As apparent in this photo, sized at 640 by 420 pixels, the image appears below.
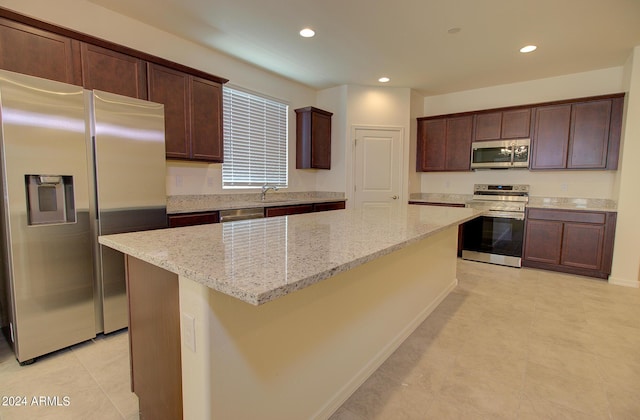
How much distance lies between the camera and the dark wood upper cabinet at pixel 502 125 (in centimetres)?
426

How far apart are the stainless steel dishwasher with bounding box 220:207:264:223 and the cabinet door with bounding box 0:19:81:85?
1.57m

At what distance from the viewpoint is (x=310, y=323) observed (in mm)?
1358

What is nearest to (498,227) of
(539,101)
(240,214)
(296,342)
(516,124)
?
(516,124)

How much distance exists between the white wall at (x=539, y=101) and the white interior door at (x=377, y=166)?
1.02 meters

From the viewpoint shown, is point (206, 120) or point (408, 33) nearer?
point (408, 33)

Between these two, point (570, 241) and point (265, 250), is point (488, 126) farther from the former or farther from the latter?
point (265, 250)

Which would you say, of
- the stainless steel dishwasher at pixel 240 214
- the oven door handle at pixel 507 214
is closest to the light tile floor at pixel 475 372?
the stainless steel dishwasher at pixel 240 214

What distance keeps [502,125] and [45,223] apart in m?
5.33

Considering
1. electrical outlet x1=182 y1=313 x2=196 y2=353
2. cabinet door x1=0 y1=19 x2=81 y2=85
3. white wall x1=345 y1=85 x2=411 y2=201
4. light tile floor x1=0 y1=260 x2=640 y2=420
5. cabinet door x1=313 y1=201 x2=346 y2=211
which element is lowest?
light tile floor x1=0 y1=260 x2=640 y2=420

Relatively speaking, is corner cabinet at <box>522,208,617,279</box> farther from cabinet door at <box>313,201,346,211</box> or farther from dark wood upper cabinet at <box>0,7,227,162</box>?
dark wood upper cabinet at <box>0,7,227,162</box>

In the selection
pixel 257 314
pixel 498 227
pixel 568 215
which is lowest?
pixel 498 227

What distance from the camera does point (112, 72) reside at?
246 cm

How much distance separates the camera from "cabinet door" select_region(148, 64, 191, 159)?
2766 mm

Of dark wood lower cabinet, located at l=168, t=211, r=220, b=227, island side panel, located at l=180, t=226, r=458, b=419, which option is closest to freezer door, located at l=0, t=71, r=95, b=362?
dark wood lower cabinet, located at l=168, t=211, r=220, b=227
